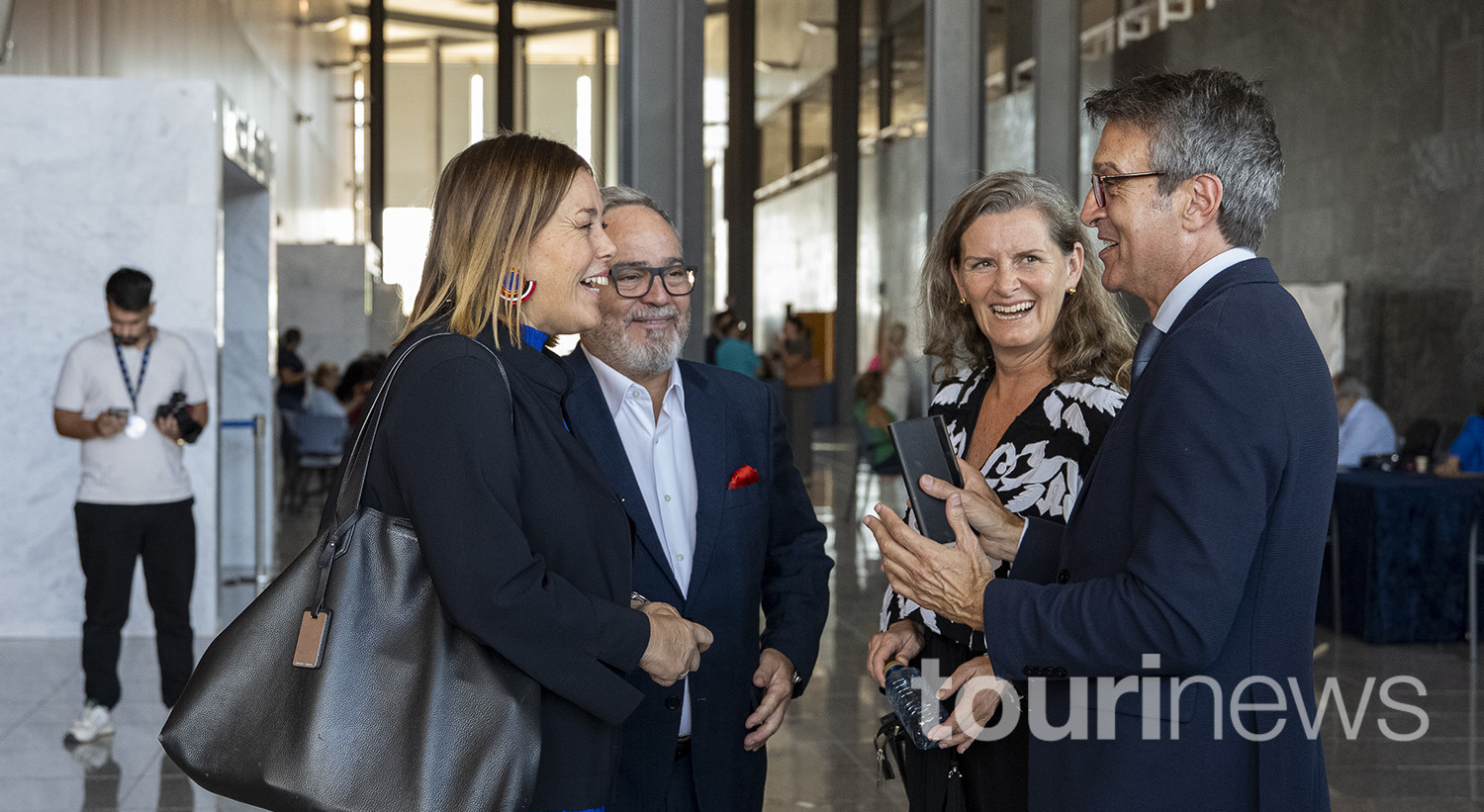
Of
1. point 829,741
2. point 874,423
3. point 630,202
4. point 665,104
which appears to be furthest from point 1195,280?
point 874,423

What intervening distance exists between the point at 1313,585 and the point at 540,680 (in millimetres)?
899

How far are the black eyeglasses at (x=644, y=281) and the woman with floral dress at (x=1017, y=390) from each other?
0.47 m

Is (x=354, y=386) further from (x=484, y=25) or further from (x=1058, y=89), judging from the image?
(x=484, y=25)

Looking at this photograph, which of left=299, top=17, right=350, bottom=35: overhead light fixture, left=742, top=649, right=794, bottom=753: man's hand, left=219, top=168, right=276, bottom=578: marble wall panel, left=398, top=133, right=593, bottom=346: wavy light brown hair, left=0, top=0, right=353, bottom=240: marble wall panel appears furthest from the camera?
left=299, top=17, right=350, bottom=35: overhead light fixture

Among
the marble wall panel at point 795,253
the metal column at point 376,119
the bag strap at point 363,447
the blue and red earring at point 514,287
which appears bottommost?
the bag strap at point 363,447

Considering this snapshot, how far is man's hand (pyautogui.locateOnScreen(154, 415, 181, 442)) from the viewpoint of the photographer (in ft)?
16.1

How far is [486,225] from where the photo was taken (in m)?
1.62

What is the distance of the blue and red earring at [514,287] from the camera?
1627mm

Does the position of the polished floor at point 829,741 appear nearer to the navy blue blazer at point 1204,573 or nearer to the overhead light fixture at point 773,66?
the navy blue blazer at point 1204,573

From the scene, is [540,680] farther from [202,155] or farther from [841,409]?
[841,409]

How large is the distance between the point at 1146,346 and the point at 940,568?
377 millimetres

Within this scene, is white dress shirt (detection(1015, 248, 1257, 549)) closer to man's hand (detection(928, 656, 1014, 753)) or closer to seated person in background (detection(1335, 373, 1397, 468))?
man's hand (detection(928, 656, 1014, 753))

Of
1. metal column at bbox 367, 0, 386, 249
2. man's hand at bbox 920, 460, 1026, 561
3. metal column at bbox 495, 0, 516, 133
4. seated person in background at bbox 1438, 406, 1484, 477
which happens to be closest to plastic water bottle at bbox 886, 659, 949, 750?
man's hand at bbox 920, 460, 1026, 561

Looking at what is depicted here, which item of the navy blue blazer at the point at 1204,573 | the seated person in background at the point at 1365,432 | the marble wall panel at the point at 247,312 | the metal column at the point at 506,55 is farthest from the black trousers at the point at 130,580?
the metal column at the point at 506,55
